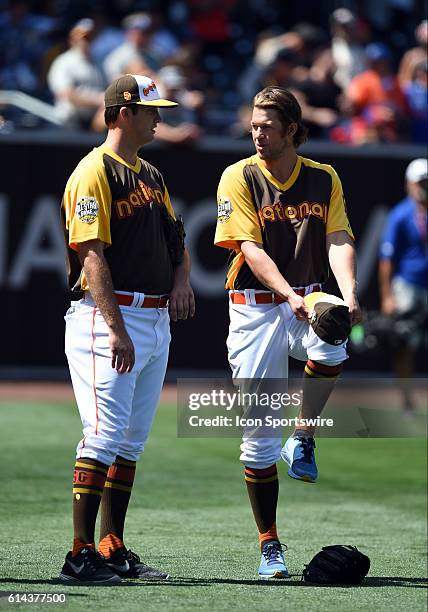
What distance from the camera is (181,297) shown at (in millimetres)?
6172

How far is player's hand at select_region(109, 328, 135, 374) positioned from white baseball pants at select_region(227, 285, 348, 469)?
2.36 ft

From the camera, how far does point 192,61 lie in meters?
16.5

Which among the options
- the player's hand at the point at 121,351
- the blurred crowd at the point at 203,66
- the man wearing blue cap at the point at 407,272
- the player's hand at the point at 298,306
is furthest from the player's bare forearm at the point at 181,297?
the blurred crowd at the point at 203,66

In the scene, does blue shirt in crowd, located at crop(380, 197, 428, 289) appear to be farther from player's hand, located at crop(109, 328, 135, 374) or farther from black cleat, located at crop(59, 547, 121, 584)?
black cleat, located at crop(59, 547, 121, 584)

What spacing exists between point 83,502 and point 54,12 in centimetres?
1238

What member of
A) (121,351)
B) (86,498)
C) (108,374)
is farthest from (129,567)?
(121,351)

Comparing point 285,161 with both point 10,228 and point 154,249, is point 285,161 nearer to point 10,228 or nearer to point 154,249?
point 154,249

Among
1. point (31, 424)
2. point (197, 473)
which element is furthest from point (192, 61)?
point (197, 473)

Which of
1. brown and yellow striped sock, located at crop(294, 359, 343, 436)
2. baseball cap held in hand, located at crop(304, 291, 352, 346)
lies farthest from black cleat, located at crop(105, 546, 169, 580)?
baseball cap held in hand, located at crop(304, 291, 352, 346)

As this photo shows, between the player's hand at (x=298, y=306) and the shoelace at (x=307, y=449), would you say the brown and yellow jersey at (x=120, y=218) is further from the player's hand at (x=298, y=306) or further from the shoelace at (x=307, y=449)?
the shoelace at (x=307, y=449)

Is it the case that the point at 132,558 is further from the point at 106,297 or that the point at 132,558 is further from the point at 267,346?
the point at 106,297

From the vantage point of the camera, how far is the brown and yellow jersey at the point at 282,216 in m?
6.32

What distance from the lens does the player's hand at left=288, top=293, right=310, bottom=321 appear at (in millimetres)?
6078

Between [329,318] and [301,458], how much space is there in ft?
2.42
